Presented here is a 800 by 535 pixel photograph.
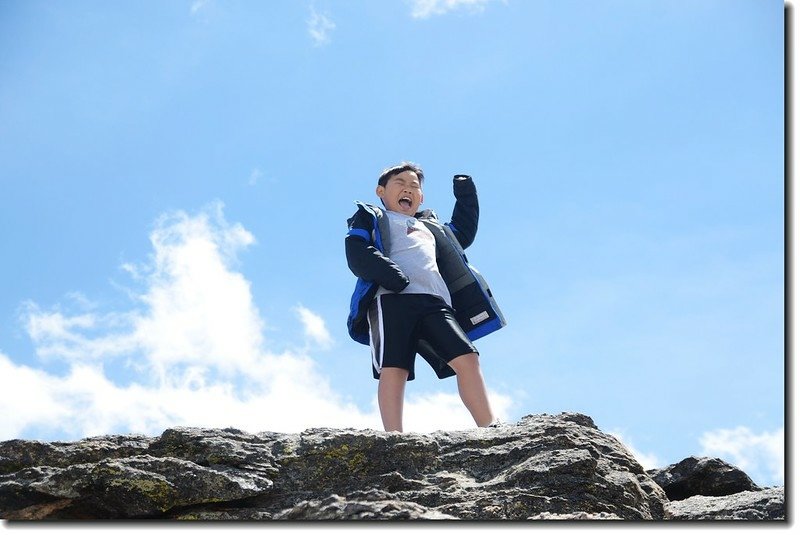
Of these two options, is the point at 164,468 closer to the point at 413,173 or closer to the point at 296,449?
the point at 296,449

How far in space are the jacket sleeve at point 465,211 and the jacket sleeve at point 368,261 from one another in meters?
1.04

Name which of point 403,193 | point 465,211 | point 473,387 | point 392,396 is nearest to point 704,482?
point 473,387

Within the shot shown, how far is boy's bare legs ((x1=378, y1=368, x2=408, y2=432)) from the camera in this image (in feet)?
19.0

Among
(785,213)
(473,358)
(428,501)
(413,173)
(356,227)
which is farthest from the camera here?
(413,173)

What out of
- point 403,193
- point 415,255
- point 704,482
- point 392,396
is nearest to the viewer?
point 704,482

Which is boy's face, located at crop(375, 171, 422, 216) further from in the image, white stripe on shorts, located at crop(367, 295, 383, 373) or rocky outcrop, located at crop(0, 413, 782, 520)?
rocky outcrop, located at crop(0, 413, 782, 520)

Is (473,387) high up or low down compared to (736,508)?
up

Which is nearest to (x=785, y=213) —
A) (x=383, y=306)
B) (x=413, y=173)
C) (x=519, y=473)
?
(x=519, y=473)

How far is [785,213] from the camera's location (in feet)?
14.9

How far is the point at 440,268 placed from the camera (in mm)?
6930

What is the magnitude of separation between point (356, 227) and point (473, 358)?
54.3 inches

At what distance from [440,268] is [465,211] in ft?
2.31

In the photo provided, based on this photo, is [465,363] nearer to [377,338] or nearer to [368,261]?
[377,338]

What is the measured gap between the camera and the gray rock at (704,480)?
5.52m
